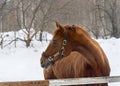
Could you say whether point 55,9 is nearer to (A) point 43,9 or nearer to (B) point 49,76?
(A) point 43,9

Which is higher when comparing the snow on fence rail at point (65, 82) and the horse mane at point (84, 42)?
the horse mane at point (84, 42)

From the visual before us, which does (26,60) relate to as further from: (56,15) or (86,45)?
(86,45)

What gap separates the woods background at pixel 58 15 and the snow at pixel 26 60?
4.29ft

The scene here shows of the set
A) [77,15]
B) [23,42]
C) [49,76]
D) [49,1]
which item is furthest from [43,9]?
[49,76]

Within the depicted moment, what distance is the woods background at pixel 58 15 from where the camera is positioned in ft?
71.6

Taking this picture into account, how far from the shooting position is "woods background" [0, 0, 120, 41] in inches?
859

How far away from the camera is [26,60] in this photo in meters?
16.9

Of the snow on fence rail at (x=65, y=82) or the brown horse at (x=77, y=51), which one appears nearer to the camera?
the snow on fence rail at (x=65, y=82)

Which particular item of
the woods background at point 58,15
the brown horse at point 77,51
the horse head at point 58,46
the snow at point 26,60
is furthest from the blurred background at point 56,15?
the horse head at point 58,46

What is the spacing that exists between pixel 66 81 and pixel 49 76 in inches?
99.5

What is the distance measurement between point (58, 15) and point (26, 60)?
673cm

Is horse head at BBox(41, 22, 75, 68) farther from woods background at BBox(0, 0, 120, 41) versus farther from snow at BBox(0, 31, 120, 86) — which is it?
woods background at BBox(0, 0, 120, 41)

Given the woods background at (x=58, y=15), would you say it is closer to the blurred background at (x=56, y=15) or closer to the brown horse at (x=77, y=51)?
the blurred background at (x=56, y=15)

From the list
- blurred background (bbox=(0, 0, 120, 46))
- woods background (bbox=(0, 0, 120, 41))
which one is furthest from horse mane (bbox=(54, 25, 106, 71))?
woods background (bbox=(0, 0, 120, 41))
